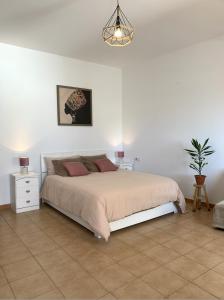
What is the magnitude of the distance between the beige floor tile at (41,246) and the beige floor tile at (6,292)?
0.59 m

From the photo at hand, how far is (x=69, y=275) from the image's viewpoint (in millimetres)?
2189

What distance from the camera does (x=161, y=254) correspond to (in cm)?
257

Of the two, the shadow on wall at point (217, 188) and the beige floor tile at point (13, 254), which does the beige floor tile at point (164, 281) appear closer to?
the beige floor tile at point (13, 254)

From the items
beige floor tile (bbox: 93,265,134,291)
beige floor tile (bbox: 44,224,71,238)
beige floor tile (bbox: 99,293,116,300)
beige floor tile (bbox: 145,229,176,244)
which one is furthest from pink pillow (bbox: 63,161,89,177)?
beige floor tile (bbox: 99,293,116,300)

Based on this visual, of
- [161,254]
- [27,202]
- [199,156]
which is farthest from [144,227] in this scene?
[27,202]

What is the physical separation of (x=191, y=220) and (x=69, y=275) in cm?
210

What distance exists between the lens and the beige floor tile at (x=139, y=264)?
2.25m

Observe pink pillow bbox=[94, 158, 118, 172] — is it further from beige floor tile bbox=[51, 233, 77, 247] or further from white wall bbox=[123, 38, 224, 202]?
beige floor tile bbox=[51, 233, 77, 247]

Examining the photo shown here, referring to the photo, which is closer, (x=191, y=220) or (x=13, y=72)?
(x=191, y=220)

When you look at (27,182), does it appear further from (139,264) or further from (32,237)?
(139,264)

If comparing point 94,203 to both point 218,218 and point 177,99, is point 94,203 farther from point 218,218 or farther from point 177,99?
point 177,99

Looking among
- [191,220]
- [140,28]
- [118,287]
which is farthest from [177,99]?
[118,287]

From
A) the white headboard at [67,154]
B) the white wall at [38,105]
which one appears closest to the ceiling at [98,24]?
the white wall at [38,105]

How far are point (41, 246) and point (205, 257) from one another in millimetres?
1843
